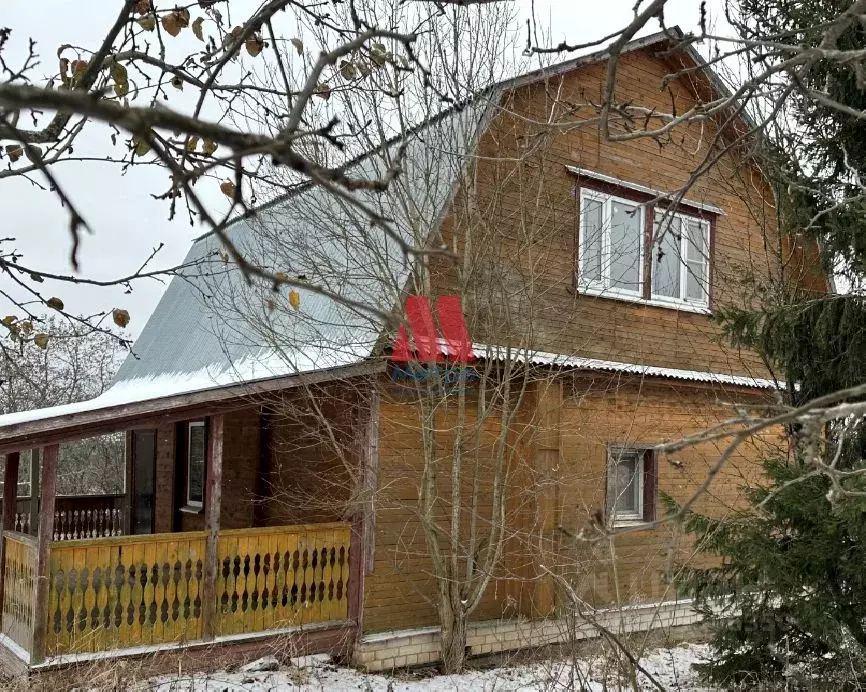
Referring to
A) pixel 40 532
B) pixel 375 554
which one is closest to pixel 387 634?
pixel 375 554

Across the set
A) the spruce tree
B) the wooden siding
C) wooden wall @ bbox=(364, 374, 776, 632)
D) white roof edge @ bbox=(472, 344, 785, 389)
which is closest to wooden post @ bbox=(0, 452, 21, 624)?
wooden wall @ bbox=(364, 374, 776, 632)

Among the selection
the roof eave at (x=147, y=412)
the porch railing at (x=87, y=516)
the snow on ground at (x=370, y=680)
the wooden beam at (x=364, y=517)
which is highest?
the roof eave at (x=147, y=412)

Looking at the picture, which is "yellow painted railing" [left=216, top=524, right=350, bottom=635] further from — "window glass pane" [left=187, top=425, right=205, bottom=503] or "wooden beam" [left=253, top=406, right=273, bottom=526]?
"window glass pane" [left=187, top=425, right=205, bottom=503]

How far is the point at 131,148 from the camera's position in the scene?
4.73 meters

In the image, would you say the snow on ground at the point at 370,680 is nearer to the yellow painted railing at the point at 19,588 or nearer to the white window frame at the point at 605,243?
the yellow painted railing at the point at 19,588

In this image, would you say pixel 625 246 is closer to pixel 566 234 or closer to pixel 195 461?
pixel 566 234

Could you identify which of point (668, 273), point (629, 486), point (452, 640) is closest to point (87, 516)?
point (452, 640)

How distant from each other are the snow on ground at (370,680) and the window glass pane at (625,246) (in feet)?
15.8

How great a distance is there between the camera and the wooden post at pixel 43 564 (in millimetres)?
7520

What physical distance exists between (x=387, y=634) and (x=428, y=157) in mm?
5241

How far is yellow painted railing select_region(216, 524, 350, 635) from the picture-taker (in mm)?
8734

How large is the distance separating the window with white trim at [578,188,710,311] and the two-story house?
0.16ft

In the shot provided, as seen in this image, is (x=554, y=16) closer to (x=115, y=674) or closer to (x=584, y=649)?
(x=584, y=649)

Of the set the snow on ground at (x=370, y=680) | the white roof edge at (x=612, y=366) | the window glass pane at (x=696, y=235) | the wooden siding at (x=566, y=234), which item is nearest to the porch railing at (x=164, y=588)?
the snow on ground at (x=370, y=680)
